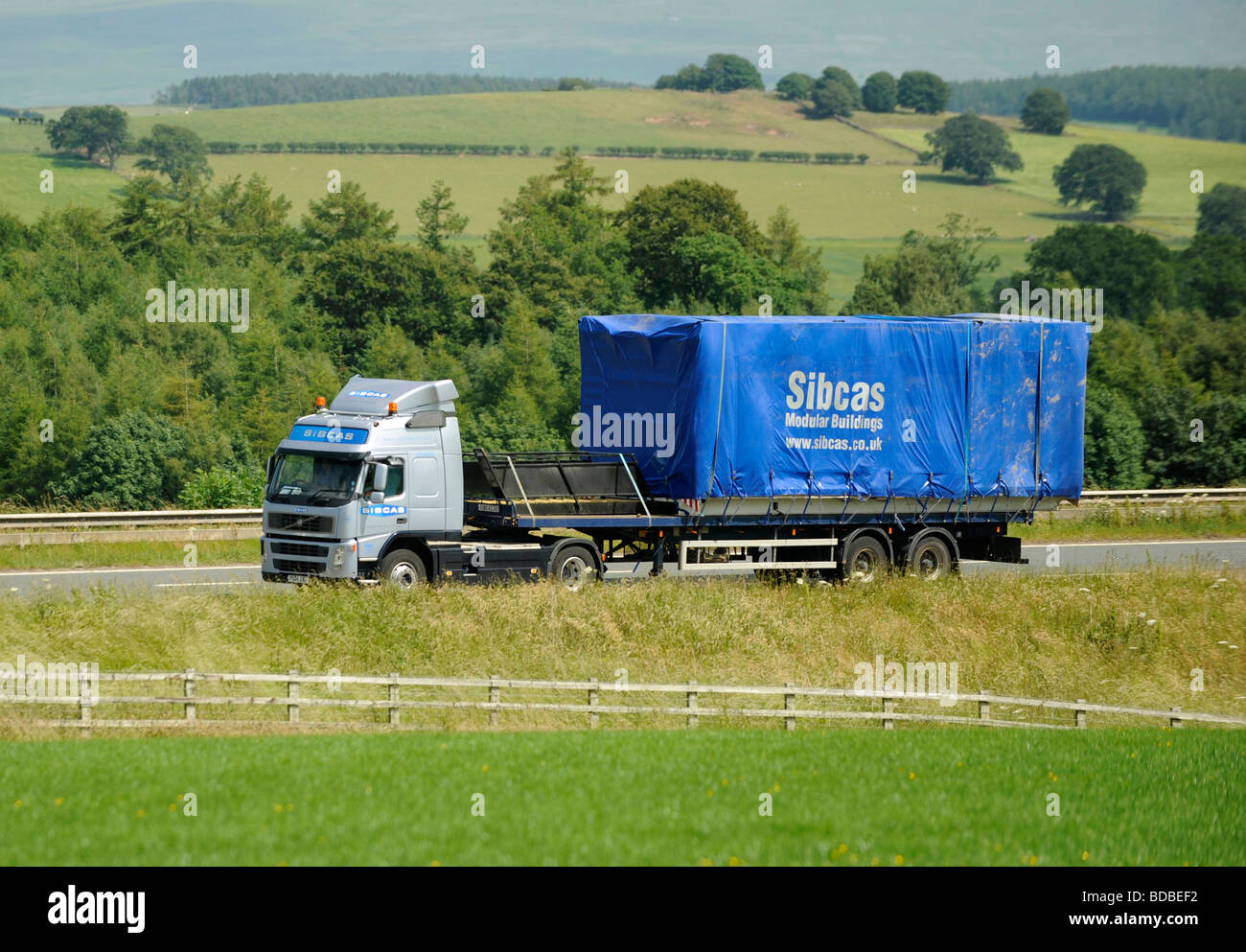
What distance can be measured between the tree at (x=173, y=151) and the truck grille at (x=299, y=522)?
114400 mm

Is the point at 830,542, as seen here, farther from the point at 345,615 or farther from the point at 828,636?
the point at 345,615

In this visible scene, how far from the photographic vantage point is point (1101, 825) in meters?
12.9

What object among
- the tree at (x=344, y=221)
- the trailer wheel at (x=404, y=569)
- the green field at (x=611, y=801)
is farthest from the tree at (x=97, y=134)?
the green field at (x=611, y=801)

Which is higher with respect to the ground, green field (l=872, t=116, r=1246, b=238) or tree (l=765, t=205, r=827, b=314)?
green field (l=872, t=116, r=1246, b=238)

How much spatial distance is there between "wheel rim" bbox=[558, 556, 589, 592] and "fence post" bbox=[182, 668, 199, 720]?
7.11m

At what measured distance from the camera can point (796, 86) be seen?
19425 centimetres

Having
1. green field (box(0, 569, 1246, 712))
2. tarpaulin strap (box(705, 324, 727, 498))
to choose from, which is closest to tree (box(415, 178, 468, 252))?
tarpaulin strap (box(705, 324, 727, 498))

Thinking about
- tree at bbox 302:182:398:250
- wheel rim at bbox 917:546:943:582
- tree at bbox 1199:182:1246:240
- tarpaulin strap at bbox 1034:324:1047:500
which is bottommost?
wheel rim at bbox 917:546:943:582

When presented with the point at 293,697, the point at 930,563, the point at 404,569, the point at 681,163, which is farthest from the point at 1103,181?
the point at 293,697

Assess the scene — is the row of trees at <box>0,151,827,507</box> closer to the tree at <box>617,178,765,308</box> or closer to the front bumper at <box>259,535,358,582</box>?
the tree at <box>617,178,765,308</box>

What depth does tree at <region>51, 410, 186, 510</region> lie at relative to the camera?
51.8 m

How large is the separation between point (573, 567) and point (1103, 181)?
146 meters

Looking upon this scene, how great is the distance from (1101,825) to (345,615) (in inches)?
446

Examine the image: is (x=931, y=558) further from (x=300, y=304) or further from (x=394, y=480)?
(x=300, y=304)
